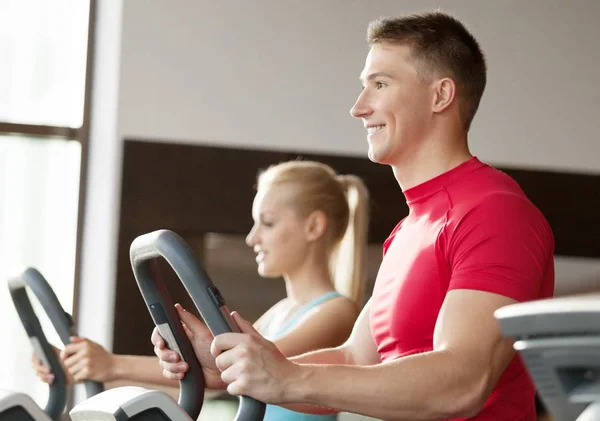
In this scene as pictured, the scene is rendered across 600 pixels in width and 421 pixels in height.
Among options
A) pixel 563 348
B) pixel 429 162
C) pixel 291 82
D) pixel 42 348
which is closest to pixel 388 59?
pixel 429 162

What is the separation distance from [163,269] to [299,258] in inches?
51.9

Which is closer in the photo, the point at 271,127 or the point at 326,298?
the point at 326,298

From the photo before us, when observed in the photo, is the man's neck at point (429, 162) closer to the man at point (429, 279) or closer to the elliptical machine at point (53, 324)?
the man at point (429, 279)

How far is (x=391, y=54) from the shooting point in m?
1.87

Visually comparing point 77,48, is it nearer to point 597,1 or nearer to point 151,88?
point 151,88

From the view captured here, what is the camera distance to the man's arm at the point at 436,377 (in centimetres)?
141

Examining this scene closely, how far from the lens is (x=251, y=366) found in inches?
52.6

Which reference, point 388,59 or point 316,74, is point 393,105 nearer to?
point 388,59

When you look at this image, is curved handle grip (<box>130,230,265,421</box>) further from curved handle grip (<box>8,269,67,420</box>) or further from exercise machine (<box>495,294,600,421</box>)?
curved handle grip (<box>8,269,67,420</box>)

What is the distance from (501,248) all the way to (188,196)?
2720 mm

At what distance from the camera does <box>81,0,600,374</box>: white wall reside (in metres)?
4.17

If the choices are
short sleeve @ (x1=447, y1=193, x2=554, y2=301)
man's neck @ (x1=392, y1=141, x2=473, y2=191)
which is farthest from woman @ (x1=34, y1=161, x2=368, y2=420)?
short sleeve @ (x1=447, y1=193, x2=554, y2=301)

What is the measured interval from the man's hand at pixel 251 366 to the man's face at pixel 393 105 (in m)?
0.57

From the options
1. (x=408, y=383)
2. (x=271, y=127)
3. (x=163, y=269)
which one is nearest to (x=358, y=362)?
(x=408, y=383)
